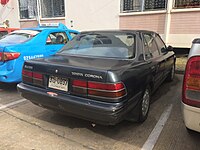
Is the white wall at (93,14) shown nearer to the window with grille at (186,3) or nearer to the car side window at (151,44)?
the window with grille at (186,3)

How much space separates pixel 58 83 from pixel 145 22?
283 inches

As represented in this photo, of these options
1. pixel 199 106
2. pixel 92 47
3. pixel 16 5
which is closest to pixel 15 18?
pixel 16 5

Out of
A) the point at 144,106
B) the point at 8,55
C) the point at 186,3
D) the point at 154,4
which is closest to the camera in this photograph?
the point at 144,106

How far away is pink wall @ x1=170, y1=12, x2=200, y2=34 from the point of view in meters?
7.84

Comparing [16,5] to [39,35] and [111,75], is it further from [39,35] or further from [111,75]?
[111,75]

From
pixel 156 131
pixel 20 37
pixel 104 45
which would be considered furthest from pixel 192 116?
pixel 20 37

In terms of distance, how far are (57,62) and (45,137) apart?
3.45ft

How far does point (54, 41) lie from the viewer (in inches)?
209

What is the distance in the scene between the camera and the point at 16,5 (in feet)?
45.0

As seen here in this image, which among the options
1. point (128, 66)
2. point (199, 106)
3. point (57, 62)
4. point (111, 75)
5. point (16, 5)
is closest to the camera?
point (199, 106)

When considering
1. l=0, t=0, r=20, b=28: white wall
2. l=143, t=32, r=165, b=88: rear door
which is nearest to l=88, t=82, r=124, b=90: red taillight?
l=143, t=32, r=165, b=88: rear door

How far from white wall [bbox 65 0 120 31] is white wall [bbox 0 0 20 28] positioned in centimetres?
479

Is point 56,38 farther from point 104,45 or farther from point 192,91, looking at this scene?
point 192,91

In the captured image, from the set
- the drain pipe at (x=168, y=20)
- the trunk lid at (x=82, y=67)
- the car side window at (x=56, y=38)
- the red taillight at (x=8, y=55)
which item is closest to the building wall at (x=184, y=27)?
the drain pipe at (x=168, y=20)
